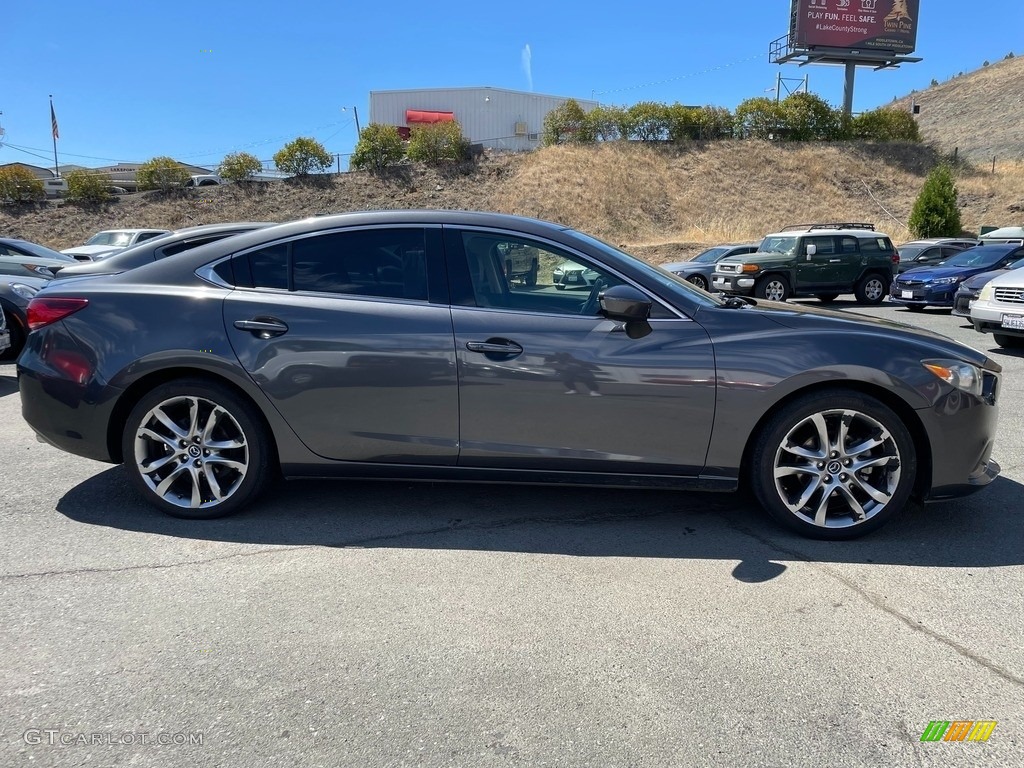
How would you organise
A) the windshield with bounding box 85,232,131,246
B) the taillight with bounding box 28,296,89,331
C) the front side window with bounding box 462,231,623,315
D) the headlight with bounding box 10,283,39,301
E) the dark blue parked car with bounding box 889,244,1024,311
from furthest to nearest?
the windshield with bounding box 85,232,131,246 < the dark blue parked car with bounding box 889,244,1024,311 < the headlight with bounding box 10,283,39,301 < the taillight with bounding box 28,296,89,331 < the front side window with bounding box 462,231,623,315

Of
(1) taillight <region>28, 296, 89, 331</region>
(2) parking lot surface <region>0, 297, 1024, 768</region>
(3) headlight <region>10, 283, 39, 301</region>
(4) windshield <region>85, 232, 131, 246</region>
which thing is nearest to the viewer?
(2) parking lot surface <region>0, 297, 1024, 768</region>

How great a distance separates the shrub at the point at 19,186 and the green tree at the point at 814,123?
127 feet

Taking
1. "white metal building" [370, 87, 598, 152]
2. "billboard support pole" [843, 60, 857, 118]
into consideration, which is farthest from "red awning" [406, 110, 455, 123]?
"billboard support pole" [843, 60, 857, 118]

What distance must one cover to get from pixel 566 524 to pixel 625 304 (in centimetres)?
122

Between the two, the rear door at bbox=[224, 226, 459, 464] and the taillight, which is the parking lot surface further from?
the taillight

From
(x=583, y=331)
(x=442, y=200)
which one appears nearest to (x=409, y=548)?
(x=583, y=331)

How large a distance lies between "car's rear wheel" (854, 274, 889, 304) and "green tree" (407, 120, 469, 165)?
25794 millimetres

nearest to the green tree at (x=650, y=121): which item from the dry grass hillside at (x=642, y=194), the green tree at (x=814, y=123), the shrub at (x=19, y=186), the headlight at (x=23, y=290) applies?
the dry grass hillside at (x=642, y=194)

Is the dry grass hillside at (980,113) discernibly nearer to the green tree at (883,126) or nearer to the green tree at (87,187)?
the green tree at (883,126)

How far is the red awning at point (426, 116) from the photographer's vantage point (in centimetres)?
4211

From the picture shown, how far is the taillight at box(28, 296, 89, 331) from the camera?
12.5 feet

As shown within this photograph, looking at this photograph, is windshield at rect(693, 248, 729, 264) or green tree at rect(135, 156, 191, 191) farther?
green tree at rect(135, 156, 191, 191)

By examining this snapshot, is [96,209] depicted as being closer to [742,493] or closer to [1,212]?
[1,212]

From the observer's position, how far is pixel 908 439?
11.6 ft
